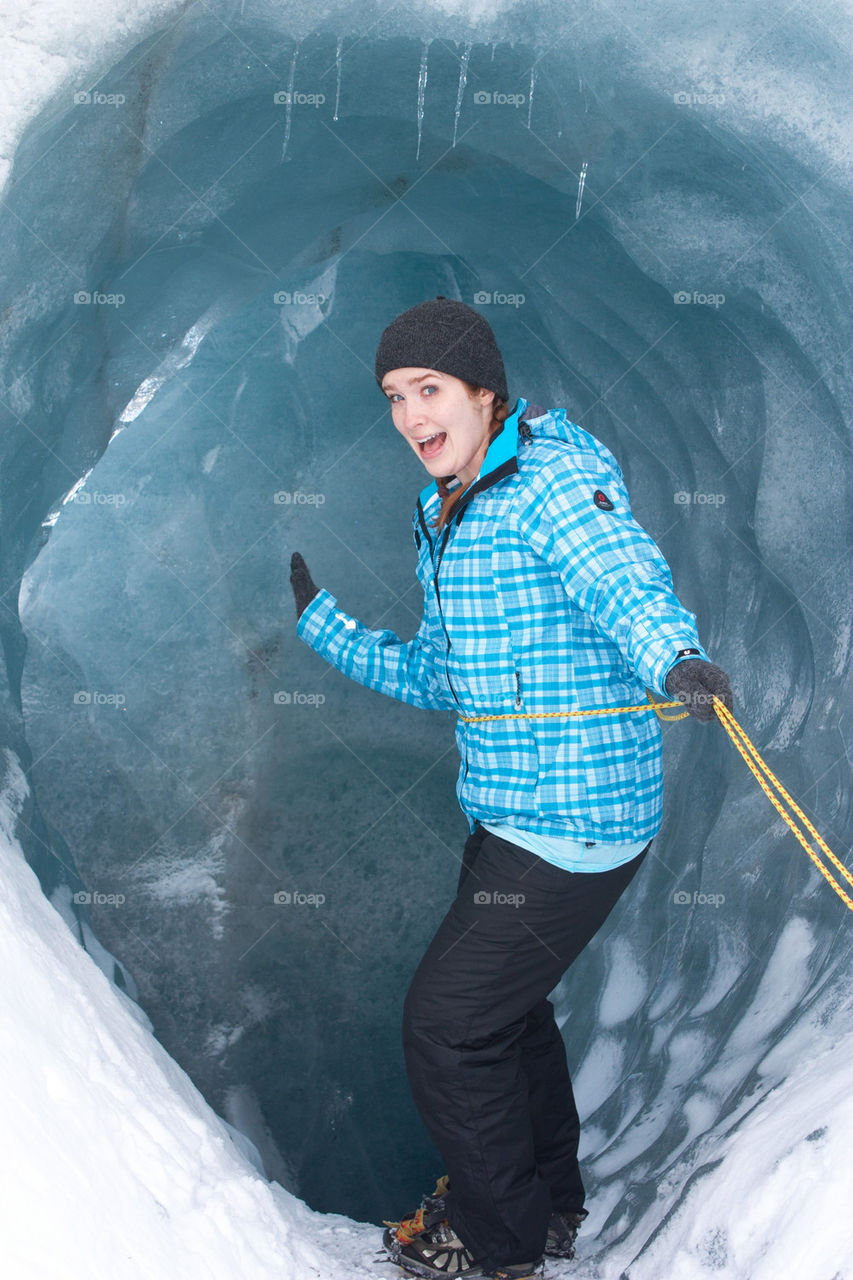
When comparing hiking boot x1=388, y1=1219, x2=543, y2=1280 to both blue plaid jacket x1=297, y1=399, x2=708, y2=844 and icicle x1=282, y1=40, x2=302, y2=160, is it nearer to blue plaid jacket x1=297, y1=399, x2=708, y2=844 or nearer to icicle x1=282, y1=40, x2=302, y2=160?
blue plaid jacket x1=297, y1=399, x2=708, y2=844

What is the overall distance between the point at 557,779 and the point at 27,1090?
26.8 inches

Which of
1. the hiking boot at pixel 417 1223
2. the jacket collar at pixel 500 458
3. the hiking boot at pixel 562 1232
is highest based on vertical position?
the jacket collar at pixel 500 458

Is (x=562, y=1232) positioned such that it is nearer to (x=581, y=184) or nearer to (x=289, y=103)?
(x=581, y=184)

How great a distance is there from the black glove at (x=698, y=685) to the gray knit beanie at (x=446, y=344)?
502mm

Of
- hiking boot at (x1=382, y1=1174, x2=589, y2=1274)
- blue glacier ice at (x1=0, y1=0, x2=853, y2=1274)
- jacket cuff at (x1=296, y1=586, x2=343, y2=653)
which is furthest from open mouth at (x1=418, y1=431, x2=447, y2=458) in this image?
hiking boot at (x1=382, y1=1174, x2=589, y2=1274)

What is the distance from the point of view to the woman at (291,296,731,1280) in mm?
1340

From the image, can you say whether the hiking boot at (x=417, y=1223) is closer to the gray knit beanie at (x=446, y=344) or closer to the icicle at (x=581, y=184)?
the gray knit beanie at (x=446, y=344)

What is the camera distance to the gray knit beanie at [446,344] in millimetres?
1383

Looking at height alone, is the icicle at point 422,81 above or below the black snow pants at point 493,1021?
above

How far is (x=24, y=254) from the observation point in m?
1.61

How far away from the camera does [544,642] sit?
1346 millimetres

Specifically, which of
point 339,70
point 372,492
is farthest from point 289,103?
point 372,492

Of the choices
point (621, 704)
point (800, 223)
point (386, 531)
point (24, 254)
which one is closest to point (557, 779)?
point (621, 704)

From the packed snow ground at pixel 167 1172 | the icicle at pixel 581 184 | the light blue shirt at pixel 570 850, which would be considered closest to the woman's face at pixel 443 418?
the light blue shirt at pixel 570 850
